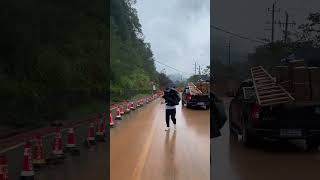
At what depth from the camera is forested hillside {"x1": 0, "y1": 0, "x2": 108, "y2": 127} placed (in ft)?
53.0

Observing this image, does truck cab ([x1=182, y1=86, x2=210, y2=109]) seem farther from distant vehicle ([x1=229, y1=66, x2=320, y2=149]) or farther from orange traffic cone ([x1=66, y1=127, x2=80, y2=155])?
orange traffic cone ([x1=66, y1=127, x2=80, y2=155])

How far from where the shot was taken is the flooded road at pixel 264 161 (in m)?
9.55

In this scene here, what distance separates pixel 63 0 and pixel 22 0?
433 centimetres

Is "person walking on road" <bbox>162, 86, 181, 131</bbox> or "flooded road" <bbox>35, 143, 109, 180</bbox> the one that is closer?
"flooded road" <bbox>35, 143, 109, 180</bbox>

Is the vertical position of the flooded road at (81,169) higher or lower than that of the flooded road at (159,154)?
lower

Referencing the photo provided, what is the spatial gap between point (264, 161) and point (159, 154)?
7.66 feet

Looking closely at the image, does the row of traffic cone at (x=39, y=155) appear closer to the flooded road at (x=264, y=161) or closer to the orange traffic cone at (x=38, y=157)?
the orange traffic cone at (x=38, y=157)

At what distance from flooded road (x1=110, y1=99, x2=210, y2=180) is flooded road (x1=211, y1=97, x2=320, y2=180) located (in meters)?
0.32

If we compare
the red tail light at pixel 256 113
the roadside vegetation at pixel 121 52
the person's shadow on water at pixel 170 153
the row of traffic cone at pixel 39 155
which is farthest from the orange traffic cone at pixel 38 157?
the roadside vegetation at pixel 121 52

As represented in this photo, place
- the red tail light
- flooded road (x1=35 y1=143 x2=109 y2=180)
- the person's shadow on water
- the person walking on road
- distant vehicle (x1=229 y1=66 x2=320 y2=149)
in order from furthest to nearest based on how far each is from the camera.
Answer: the person walking on road
the red tail light
distant vehicle (x1=229 y1=66 x2=320 y2=149)
the person's shadow on water
flooded road (x1=35 y1=143 x2=109 y2=180)

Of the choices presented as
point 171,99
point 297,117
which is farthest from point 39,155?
point 171,99

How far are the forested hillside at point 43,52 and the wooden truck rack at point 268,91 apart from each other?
6.85 meters

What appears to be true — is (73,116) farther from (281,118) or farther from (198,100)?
(281,118)

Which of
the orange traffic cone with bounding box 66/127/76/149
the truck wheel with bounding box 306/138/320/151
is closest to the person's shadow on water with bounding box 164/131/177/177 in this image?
the orange traffic cone with bounding box 66/127/76/149
